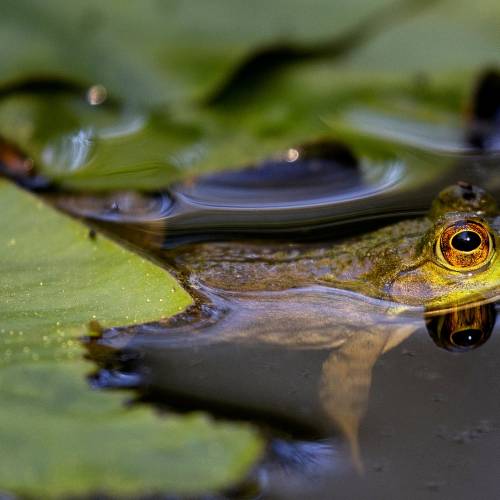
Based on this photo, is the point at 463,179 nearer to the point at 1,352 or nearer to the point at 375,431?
the point at 375,431

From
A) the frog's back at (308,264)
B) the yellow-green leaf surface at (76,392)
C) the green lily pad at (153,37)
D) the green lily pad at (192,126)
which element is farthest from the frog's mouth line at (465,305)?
the green lily pad at (153,37)

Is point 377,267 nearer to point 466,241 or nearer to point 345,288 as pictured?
point 345,288

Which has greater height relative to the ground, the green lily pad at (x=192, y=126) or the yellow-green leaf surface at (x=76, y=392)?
the green lily pad at (x=192, y=126)

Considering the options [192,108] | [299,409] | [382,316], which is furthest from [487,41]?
[299,409]

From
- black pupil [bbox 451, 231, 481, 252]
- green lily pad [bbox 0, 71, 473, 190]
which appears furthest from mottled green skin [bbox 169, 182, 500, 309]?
green lily pad [bbox 0, 71, 473, 190]

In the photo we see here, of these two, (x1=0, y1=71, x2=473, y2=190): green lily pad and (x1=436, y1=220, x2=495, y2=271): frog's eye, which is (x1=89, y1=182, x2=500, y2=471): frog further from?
(x1=0, y1=71, x2=473, y2=190): green lily pad

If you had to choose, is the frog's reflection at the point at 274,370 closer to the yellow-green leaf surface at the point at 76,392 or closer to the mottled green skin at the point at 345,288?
the mottled green skin at the point at 345,288

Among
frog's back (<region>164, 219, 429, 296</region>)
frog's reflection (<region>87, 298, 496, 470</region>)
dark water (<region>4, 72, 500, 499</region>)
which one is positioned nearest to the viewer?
dark water (<region>4, 72, 500, 499</region>)
